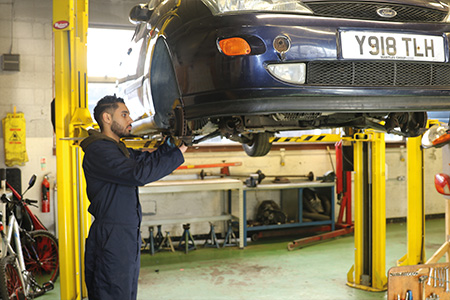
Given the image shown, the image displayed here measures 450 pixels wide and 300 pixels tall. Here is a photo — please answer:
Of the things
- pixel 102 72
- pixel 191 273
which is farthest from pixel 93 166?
pixel 102 72

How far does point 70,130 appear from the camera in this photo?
2.59 meters

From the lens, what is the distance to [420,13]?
2.03 meters

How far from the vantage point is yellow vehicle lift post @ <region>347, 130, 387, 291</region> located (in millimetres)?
3988

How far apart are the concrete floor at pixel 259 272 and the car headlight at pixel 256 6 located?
8.55 feet

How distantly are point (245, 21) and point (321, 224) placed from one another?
16.5 ft

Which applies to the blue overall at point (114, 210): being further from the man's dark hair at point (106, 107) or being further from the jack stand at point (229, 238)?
the jack stand at point (229, 238)

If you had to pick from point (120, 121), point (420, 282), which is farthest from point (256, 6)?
point (420, 282)

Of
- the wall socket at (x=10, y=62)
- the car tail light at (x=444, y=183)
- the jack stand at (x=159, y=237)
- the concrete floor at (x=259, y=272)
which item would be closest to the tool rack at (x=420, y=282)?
the car tail light at (x=444, y=183)

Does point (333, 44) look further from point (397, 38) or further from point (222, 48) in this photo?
point (222, 48)

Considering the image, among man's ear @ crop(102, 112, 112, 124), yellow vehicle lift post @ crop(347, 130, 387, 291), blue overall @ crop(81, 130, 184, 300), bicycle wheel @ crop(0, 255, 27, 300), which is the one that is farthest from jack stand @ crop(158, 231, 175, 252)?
man's ear @ crop(102, 112, 112, 124)

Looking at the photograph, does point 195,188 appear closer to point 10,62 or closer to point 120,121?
point 10,62

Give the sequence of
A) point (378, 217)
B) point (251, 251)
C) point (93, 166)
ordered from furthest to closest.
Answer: point (251, 251) → point (378, 217) → point (93, 166)

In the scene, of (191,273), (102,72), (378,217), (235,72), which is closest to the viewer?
(235,72)

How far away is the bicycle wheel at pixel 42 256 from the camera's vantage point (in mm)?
4223
